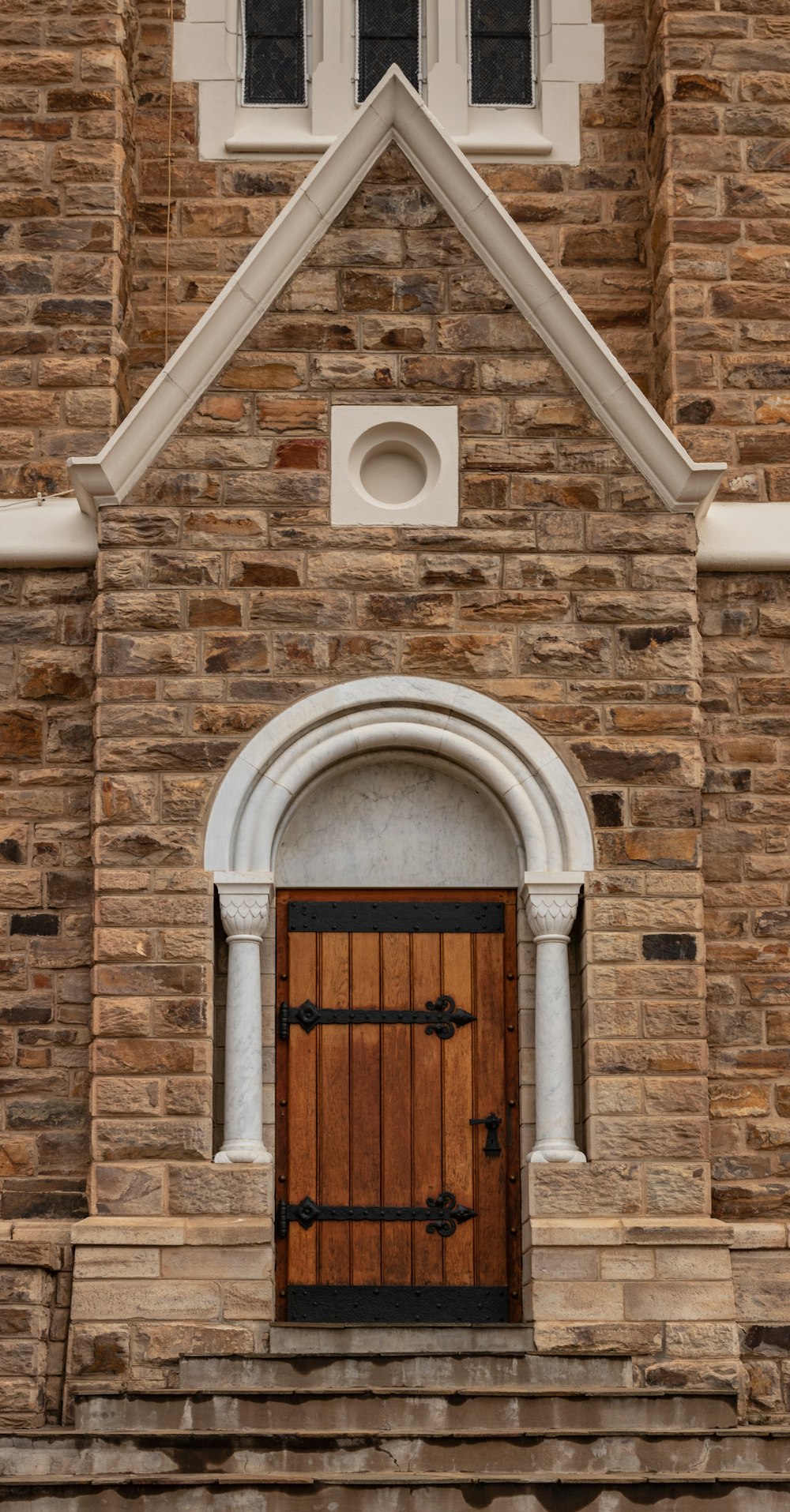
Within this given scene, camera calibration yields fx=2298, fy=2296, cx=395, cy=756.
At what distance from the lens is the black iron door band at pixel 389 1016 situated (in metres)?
9.91

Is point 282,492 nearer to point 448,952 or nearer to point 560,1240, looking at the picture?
point 448,952

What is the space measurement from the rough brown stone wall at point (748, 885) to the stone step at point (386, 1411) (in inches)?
57.6

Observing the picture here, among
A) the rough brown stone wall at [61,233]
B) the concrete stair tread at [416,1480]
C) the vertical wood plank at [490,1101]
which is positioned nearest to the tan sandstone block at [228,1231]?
the vertical wood plank at [490,1101]

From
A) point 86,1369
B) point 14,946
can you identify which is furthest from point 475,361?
point 86,1369

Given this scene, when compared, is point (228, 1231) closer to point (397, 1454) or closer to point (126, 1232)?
point (126, 1232)

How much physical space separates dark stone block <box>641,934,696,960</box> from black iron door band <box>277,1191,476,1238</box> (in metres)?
1.34

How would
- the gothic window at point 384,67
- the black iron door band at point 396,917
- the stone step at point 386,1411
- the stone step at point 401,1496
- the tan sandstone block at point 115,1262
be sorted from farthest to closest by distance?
the gothic window at point 384,67 < the black iron door band at point 396,917 < the tan sandstone block at point 115,1262 < the stone step at point 386,1411 < the stone step at point 401,1496

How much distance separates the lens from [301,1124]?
984 centimetres

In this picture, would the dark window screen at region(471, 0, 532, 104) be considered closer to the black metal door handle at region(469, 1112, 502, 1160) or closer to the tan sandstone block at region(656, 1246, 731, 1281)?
the black metal door handle at region(469, 1112, 502, 1160)

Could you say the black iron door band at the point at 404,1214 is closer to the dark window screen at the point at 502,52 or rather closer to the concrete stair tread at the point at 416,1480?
the concrete stair tread at the point at 416,1480

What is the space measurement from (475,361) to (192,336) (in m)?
1.26

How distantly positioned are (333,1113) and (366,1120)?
142 mm

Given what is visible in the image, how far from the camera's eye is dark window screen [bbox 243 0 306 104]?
11.7 meters

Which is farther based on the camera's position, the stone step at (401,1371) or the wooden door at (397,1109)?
the wooden door at (397,1109)
